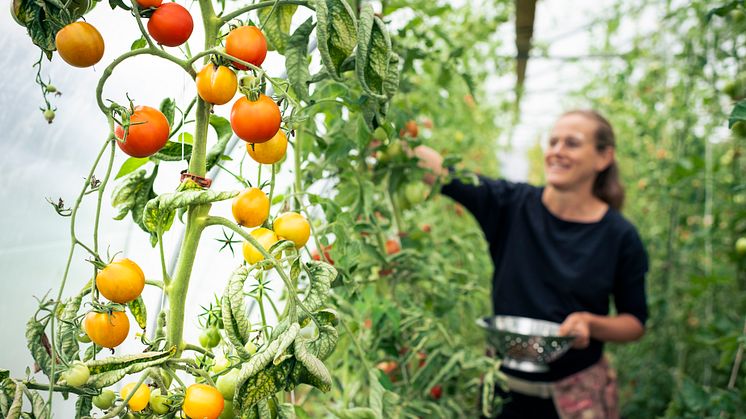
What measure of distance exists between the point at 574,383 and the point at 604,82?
2.90 metres

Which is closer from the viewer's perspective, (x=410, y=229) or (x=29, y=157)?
(x=29, y=157)

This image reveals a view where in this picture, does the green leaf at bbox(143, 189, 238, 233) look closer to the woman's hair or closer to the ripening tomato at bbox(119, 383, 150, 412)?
the ripening tomato at bbox(119, 383, 150, 412)

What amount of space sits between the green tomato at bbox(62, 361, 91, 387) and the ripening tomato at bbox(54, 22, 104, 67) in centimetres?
29

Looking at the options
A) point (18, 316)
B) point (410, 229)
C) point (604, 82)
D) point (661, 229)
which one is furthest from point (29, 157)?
point (604, 82)

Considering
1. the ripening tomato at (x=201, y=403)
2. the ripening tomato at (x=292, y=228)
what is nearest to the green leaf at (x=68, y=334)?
the ripening tomato at (x=201, y=403)

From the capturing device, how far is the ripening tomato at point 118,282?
603 millimetres

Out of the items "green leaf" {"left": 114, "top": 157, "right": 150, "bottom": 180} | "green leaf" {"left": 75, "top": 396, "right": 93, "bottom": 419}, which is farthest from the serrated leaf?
"green leaf" {"left": 75, "top": 396, "right": 93, "bottom": 419}

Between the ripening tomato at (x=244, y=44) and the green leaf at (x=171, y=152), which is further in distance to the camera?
the green leaf at (x=171, y=152)

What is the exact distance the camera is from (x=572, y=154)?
2154 millimetres

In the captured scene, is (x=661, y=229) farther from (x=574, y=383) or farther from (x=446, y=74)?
(x=446, y=74)

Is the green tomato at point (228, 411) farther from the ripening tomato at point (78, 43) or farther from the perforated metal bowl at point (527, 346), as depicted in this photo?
the perforated metal bowl at point (527, 346)

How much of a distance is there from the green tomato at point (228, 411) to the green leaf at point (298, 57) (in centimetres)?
38

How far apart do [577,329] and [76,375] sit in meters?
1.53

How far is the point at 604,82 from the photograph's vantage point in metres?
4.32
